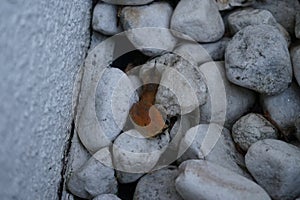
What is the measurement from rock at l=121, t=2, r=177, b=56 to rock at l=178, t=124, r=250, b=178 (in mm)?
204

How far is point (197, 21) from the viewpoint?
0.98m

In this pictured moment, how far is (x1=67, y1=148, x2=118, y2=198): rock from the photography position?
2.83 ft

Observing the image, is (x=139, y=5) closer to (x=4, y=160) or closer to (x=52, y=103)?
(x=52, y=103)

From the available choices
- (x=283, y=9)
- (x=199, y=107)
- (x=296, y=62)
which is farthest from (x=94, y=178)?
(x=283, y=9)

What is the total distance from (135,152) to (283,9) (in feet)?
1.55

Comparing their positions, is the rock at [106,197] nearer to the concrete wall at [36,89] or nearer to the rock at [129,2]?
the concrete wall at [36,89]

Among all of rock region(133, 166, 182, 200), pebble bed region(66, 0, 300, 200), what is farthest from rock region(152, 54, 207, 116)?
rock region(133, 166, 182, 200)

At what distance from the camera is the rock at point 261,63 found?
0.90m

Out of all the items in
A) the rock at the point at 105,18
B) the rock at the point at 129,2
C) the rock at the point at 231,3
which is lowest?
the rock at the point at 105,18

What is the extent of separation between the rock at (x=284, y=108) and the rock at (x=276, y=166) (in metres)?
0.08

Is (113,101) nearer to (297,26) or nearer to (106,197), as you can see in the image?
(106,197)

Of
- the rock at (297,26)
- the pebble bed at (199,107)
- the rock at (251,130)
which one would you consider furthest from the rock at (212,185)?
the rock at (297,26)

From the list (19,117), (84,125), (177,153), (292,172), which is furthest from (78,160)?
(292,172)

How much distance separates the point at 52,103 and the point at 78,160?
0.55 feet
